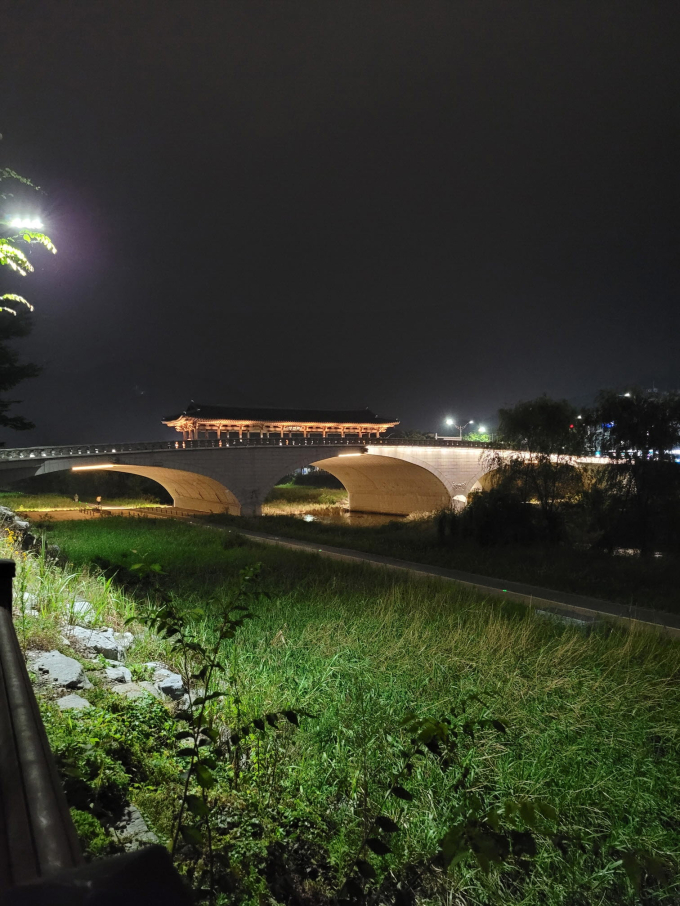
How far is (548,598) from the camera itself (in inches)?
484

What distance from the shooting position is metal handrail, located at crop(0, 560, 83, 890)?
0.96m

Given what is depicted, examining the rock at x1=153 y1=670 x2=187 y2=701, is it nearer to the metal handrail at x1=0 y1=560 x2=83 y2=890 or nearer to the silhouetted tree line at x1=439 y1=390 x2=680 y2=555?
the metal handrail at x1=0 y1=560 x2=83 y2=890

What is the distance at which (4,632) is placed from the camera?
2.34 metres

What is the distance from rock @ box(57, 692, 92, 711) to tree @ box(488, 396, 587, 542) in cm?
2125

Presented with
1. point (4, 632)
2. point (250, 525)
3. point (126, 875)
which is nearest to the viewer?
point (126, 875)

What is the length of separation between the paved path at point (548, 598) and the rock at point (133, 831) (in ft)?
26.6

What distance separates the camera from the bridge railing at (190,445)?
1308 inches

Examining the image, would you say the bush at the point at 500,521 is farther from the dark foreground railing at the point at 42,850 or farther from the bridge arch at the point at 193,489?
the dark foreground railing at the point at 42,850

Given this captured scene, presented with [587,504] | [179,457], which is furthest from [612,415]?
[179,457]

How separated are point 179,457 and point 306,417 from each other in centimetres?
2536

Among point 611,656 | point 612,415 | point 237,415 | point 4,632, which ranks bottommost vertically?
point 611,656

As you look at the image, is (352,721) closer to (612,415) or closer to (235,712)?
(235,712)

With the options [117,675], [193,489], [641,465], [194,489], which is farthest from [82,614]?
[193,489]

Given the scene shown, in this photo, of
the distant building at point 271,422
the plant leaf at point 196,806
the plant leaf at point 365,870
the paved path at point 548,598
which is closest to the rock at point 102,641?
the plant leaf at point 196,806
